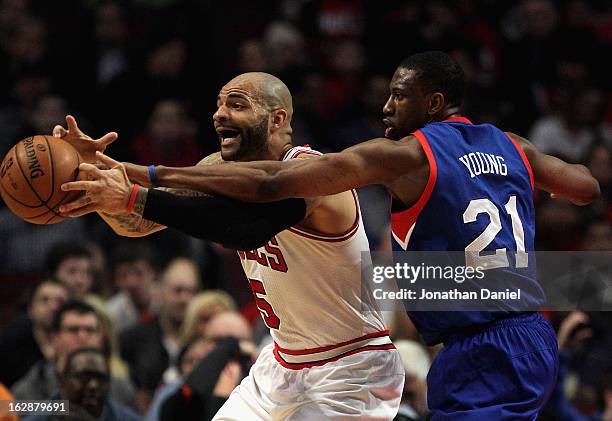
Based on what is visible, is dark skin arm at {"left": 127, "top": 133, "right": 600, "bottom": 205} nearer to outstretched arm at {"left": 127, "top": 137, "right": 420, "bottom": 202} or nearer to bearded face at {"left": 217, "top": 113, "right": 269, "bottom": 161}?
outstretched arm at {"left": 127, "top": 137, "right": 420, "bottom": 202}

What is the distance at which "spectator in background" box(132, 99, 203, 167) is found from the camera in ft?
38.4

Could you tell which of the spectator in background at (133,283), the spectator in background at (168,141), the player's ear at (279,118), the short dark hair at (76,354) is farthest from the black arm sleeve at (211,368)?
the spectator in background at (168,141)

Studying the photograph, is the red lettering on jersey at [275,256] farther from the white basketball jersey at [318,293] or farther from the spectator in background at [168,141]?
the spectator in background at [168,141]

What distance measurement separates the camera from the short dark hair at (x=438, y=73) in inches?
215

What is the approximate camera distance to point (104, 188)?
4.91 metres

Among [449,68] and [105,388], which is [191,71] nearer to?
[105,388]

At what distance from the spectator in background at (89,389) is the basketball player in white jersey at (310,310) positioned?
176 centimetres

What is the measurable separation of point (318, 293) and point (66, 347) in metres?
3.33

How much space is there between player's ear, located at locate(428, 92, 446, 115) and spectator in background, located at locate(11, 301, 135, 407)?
11.6 ft

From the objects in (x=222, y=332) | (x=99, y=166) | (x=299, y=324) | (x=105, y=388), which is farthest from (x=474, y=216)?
(x=222, y=332)

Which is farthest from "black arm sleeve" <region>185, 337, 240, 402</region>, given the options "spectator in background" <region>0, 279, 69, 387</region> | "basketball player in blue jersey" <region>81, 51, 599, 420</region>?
"basketball player in blue jersey" <region>81, 51, 599, 420</region>

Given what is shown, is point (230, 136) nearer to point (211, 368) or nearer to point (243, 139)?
point (243, 139)

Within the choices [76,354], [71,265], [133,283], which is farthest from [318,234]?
[133,283]

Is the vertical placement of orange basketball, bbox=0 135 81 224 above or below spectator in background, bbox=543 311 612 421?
above
